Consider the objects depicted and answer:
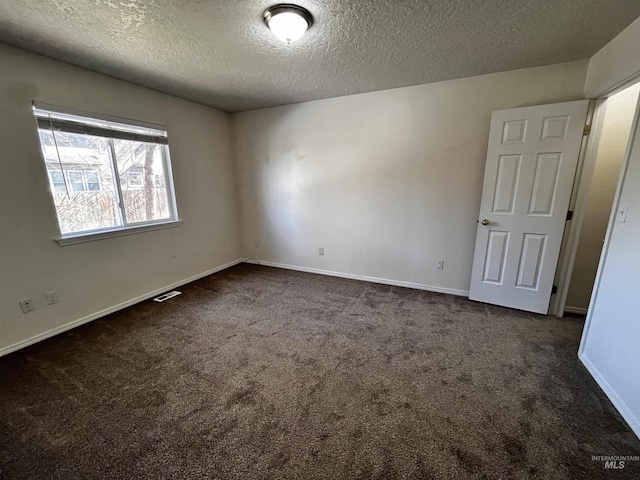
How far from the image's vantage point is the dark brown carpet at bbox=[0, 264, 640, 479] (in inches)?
50.0

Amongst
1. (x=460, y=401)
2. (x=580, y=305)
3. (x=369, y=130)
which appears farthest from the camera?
(x=369, y=130)

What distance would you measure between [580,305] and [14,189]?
532 centimetres

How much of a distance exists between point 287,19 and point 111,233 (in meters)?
2.64

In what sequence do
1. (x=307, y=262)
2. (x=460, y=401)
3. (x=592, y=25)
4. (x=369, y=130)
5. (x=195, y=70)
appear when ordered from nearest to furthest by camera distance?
1. (x=460, y=401)
2. (x=592, y=25)
3. (x=195, y=70)
4. (x=369, y=130)
5. (x=307, y=262)

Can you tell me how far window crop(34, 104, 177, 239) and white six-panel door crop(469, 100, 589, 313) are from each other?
3808 millimetres

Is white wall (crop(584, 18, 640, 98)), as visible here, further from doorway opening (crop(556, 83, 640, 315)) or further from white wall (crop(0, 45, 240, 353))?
white wall (crop(0, 45, 240, 353))

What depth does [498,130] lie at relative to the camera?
2.54 meters

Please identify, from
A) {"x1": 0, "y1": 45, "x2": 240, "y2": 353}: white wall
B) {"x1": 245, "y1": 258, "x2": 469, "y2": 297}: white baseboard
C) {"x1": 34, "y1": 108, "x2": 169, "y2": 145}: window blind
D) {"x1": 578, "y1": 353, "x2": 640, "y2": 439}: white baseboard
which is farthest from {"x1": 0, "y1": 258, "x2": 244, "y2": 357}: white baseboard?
{"x1": 578, "y1": 353, "x2": 640, "y2": 439}: white baseboard

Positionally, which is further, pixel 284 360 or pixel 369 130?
pixel 369 130

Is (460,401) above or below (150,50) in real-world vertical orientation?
below

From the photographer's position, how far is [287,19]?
5.32 feet

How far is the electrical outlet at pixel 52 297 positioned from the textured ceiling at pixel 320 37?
2016 millimetres

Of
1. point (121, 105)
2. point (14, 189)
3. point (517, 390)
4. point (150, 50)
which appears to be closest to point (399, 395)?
point (517, 390)

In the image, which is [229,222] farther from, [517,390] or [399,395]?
[517,390]
